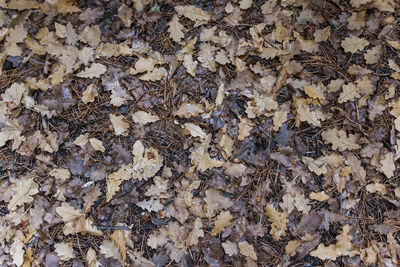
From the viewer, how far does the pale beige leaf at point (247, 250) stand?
2.34m

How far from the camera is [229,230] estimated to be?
238 cm

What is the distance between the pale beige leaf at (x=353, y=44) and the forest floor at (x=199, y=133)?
0.04 feet

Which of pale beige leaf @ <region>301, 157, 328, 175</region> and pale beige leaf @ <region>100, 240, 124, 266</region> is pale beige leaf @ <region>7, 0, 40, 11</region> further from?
pale beige leaf @ <region>301, 157, 328, 175</region>

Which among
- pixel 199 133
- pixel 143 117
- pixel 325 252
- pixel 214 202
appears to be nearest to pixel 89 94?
pixel 143 117

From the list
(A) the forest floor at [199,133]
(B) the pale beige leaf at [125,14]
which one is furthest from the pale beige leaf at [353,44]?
(B) the pale beige leaf at [125,14]

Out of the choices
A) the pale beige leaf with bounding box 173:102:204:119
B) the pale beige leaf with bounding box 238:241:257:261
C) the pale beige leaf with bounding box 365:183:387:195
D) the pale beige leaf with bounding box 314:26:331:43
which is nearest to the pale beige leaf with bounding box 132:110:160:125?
the pale beige leaf with bounding box 173:102:204:119

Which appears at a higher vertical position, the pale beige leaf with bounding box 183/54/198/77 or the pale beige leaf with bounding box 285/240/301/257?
the pale beige leaf with bounding box 183/54/198/77

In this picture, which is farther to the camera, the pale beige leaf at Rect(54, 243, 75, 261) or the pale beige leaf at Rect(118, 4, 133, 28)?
the pale beige leaf at Rect(118, 4, 133, 28)

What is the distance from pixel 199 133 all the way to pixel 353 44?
1.56 metres

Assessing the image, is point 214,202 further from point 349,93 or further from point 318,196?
point 349,93

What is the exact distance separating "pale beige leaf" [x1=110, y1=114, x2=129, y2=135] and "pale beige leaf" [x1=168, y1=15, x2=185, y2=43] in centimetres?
86

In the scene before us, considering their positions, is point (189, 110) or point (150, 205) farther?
point (189, 110)

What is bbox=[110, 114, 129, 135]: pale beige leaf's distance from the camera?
255 cm

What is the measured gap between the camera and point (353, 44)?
2609 millimetres
